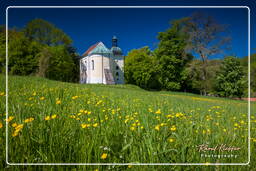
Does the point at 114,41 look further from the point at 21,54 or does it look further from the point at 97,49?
the point at 21,54

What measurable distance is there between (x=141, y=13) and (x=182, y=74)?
1.25 m

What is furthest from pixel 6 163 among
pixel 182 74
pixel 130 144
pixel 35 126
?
pixel 182 74

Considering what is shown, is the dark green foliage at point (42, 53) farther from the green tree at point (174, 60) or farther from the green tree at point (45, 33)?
the green tree at point (174, 60)

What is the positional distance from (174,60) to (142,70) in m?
0.68

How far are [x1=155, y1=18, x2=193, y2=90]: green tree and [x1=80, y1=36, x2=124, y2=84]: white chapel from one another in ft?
2.34

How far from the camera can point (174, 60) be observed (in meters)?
2.45

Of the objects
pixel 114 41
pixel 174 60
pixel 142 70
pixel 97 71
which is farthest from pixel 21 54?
pixel 174 60

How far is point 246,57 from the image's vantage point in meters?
1.74

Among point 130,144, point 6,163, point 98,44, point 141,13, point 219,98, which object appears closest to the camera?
point 6,163

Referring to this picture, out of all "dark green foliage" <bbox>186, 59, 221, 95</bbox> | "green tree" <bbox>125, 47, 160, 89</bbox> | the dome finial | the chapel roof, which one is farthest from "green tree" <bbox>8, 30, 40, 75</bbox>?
"dark green foliage" <bbox>186, 59, 221, 95</bbox>

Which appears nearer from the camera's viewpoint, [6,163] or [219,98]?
[6,163]

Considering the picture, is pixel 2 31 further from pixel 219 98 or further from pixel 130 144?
pixel 219 98

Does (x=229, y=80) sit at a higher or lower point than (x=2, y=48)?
lower

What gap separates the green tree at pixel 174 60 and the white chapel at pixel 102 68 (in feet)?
2.34
